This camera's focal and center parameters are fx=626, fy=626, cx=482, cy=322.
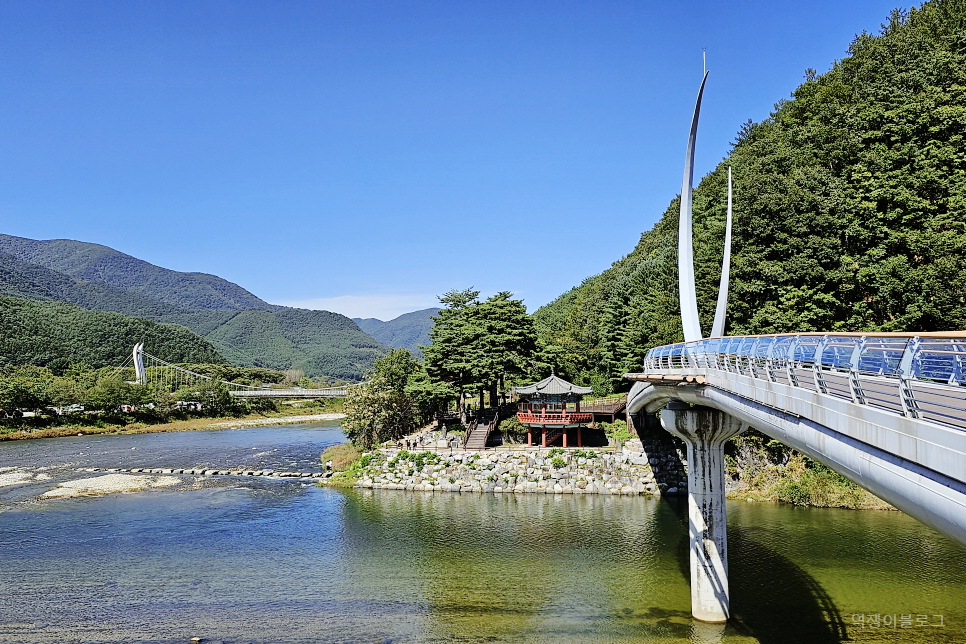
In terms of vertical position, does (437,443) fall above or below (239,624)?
above

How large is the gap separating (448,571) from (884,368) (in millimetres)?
17713

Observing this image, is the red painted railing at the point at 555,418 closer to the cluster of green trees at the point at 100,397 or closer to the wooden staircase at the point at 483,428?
the wooden staircase at the point at 483,428

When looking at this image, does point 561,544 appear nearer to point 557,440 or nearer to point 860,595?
point 860,595

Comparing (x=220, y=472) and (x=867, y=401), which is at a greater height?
(x=867, y=401)

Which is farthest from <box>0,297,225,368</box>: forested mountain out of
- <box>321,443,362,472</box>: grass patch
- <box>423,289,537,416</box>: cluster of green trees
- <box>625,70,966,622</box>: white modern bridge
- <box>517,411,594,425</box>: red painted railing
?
<box>625,70,966,622</box>: white modern bridge

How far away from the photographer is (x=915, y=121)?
102 feet

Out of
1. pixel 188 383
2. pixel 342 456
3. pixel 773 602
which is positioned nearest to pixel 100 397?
pixel 188 383

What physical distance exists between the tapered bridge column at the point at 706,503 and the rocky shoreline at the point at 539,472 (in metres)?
15.7

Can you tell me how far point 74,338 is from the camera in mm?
138750

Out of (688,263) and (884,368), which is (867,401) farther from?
(688,263)

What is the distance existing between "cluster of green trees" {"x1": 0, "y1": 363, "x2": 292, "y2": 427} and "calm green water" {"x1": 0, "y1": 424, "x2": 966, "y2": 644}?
47642mm

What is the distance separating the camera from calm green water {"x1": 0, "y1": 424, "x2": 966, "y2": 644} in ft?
57.4

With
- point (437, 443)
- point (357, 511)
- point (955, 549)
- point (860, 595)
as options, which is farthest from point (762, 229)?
point (357, 511)

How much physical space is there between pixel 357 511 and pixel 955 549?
82.6 ft
